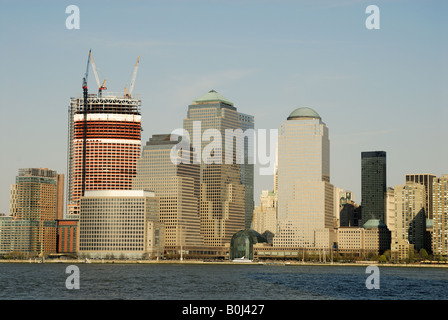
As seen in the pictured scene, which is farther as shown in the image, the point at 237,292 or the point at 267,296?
the point at 237,292

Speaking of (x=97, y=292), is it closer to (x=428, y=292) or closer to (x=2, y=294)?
(x=2, y=294)

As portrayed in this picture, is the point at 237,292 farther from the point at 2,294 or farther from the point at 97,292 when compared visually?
the point at 2,294

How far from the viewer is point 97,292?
12406 cm

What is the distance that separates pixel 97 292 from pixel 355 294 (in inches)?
1599
